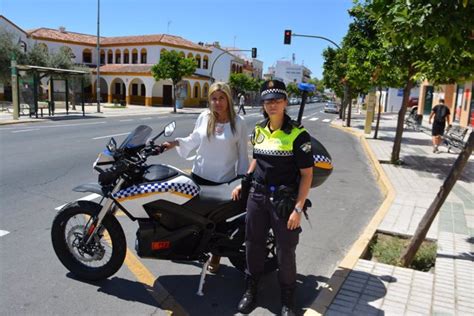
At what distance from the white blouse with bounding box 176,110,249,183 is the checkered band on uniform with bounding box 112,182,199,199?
1.43ft

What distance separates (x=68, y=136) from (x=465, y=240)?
12766 mm

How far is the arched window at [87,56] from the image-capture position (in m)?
53.7

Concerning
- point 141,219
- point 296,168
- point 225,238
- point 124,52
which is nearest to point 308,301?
point 225,238

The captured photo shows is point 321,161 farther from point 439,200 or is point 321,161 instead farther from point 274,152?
point 439,200

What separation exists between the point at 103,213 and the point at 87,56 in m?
55.0

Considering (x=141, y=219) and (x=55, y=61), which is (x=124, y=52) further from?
(x=141, y=219)

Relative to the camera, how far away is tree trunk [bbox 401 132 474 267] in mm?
4305

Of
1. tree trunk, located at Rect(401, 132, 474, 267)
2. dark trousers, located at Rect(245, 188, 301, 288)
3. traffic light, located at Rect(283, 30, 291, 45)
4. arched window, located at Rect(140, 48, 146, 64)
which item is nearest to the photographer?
dark trousers, located at Rect(245, 188, 301, 288)

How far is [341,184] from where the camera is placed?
29.3 feet

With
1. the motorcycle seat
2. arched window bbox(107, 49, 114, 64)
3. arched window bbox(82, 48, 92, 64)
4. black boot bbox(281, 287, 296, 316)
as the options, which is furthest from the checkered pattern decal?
arched window bbox(107, 49, 114, 64)

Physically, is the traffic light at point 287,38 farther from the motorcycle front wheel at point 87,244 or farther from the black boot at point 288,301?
the black boot at point 288,301

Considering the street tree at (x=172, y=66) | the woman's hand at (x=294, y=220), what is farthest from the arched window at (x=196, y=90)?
the woman's hand at (x=294, y=220)

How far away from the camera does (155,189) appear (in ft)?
11.4

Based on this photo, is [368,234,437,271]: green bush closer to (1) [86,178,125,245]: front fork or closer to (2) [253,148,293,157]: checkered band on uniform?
(2) [253,148,293,157]: checkered band on uniform
